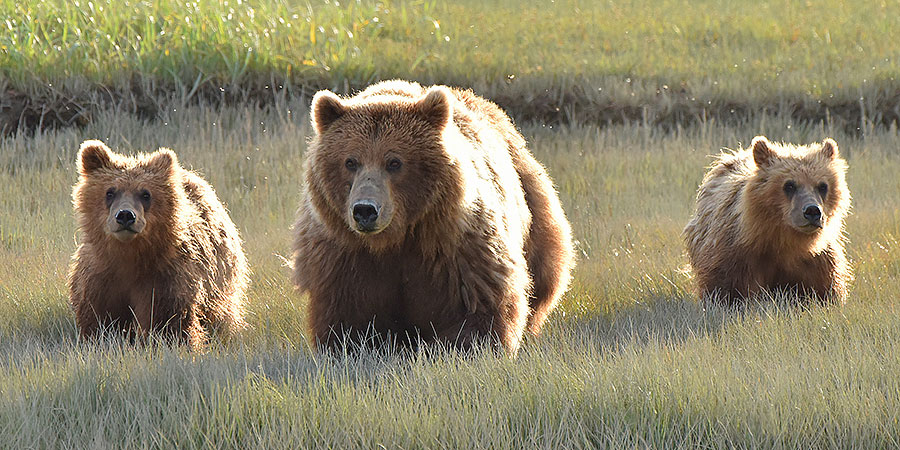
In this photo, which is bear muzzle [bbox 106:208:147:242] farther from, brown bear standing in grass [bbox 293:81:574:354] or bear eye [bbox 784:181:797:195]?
bear eye [bbox 784:181:797:195]

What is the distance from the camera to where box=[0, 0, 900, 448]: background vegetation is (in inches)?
164

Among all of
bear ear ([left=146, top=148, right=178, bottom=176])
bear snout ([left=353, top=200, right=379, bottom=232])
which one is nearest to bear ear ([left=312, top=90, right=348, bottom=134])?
bear snout ([left=353, top=200, right=379, bottom=232])

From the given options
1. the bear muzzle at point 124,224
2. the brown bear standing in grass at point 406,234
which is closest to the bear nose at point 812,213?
the brown bear standing in grass at point 406,234

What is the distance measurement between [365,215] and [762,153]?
331 centimetres

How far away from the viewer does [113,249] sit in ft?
19.4

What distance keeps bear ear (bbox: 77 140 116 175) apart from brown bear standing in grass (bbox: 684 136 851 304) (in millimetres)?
3692

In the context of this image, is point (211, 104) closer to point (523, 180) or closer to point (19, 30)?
point (19, 30)

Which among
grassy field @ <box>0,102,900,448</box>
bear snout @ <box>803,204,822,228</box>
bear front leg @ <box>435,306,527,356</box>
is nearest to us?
grassy field @ <box>0,102,900,448</box>

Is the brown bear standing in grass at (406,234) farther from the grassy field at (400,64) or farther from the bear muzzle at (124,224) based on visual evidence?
the grassy field at (400,64)

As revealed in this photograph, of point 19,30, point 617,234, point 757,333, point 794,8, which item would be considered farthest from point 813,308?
point 794,8

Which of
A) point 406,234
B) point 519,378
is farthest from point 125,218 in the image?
Answer: point 519,378

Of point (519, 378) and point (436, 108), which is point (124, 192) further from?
point (519, 378)

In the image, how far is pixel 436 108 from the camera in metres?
5.05

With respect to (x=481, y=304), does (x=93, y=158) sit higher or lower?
higher
